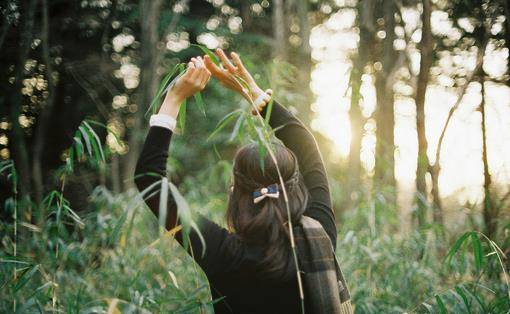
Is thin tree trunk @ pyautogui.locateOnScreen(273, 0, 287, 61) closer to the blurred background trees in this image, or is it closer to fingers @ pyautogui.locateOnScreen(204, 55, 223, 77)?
the blurred background trees

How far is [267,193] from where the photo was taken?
110cm

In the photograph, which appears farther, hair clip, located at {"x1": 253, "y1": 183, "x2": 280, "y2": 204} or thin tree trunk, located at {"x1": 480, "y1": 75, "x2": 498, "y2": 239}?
Answer: thin tree trunk, located at {"x1": 480, "y1": 75, "x2": 498, "y2": 239}

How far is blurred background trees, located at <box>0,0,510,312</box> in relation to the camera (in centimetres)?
251

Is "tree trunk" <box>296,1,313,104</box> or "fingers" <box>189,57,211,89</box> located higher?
"tree trunk" <box>296,1,313,104</box>

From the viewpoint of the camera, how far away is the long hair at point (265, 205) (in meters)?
1.11

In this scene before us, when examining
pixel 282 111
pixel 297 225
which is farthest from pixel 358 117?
pixel 297 225

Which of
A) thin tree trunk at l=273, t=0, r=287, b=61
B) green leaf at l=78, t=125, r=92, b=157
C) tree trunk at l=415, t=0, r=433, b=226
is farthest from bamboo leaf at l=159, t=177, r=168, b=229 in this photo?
thin tree trunk at l=273, t=0, r=287, b=61

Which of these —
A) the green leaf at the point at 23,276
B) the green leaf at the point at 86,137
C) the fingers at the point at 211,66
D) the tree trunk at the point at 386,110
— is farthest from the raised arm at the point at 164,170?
the tree trunk at the point at 386,110

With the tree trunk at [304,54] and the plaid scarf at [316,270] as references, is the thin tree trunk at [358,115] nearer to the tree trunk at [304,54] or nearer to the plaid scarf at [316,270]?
the tree trunk at [304,54]

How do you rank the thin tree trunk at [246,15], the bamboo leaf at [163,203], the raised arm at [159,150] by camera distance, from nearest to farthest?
the bamboo leaf at [163,203], the raised arm at [159,150], the thin tree trunk at [246,15]

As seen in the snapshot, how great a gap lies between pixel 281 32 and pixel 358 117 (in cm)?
260

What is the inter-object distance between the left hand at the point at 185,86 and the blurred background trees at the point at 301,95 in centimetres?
25

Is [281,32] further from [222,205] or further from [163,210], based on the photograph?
[163,210]

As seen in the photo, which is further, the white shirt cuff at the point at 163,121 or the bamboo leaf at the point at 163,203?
the white shirt cuff at the point at 163,121
